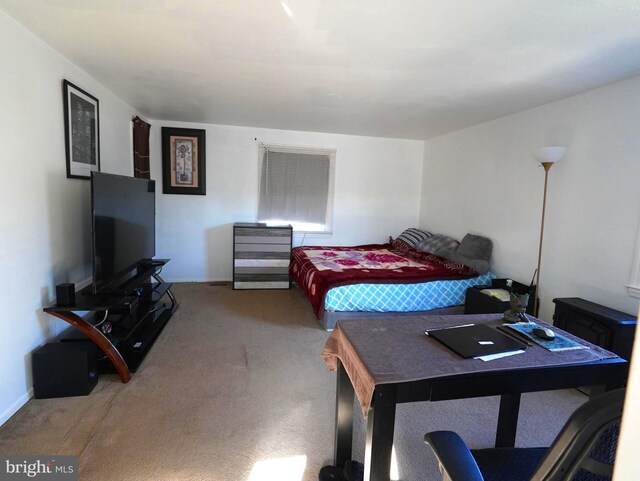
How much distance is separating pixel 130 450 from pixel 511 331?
1953 millimetres

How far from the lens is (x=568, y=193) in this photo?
291 centimetres

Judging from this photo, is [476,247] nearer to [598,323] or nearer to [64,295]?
[598,323]

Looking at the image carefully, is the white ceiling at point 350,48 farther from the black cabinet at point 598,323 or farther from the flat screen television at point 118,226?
the black cabinet at point 598,323

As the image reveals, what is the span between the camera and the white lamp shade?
2.81 meters

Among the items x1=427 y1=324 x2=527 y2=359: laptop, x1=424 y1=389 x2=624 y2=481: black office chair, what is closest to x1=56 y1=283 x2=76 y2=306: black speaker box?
x1=427 y1=324 x2=527 y2=359: laptop

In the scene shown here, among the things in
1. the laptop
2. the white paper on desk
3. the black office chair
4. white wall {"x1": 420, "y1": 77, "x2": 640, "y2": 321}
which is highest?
white wall {"x1": 420, "y1": 77, "x2": 640, "y2": 321}

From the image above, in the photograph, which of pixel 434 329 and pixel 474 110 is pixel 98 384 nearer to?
pixel 434 329

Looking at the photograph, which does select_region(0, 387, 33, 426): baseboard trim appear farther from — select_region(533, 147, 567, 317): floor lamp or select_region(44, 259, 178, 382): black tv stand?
select_region(533, 147, 567, 317): floor lamp

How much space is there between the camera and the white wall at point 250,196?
478cm

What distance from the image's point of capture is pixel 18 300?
2.05 meters

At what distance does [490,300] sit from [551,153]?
132cm

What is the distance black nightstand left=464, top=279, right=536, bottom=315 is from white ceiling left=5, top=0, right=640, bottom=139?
168cm

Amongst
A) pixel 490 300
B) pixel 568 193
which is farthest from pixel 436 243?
pixel 568 193

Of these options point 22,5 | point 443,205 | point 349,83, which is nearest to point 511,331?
point 349,83
